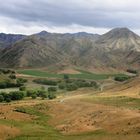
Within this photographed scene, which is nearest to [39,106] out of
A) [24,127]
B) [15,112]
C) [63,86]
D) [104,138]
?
[15,112]

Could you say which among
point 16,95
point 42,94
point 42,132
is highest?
point 42,132

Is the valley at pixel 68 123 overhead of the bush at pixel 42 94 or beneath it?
overhead

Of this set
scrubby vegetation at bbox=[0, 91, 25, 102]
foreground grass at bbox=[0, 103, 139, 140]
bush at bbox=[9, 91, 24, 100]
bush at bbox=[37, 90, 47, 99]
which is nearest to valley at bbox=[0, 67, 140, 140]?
foreground grass at bbox=[0, 103, 139, 140]

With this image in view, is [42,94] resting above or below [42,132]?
below

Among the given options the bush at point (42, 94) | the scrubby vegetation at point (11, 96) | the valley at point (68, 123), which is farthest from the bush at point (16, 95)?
the valley at point (68, 123)

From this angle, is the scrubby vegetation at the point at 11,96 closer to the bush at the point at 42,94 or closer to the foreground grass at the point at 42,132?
the bush at the point at 42,94

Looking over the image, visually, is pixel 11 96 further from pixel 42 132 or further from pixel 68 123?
pixel 42 132

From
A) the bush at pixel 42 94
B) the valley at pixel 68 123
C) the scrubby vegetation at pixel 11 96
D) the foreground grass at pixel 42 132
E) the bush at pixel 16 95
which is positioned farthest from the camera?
the bush at pixel 42 94

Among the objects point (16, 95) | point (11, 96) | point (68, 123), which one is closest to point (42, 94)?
point (16, 95)

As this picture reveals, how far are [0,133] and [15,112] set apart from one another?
76.6 feet

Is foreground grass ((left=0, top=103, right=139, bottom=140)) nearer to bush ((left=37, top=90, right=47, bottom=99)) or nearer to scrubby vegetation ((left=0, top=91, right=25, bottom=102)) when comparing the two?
scrubby vegetation ((left=0, top=91, right=25, bottom=102))

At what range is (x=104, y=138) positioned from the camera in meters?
51.8

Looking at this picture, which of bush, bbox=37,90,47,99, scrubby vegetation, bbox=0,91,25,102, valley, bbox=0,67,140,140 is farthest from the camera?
bush, bbox=37,90,47,99

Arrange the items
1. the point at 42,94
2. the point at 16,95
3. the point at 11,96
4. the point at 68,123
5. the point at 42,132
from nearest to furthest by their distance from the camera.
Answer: the point at 42,132 < the point at 68,123 < the point at 16,95 < the point at 11,96 < the point at 42,94
